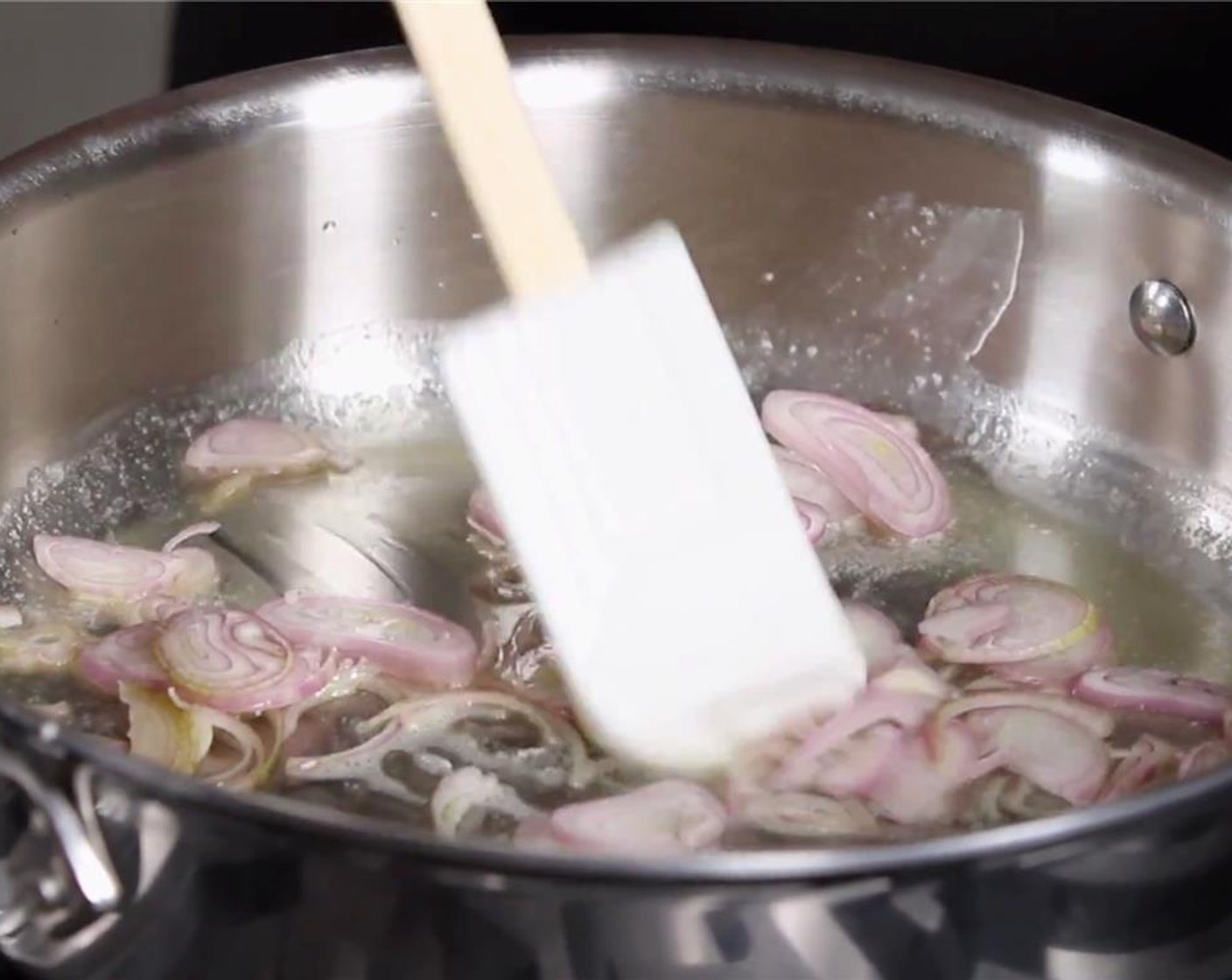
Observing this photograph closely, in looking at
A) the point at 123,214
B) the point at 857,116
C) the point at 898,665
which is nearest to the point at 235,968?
the point at 898,665

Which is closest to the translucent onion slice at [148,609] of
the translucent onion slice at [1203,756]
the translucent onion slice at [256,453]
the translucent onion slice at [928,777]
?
the translucent onion slice at [256,453]

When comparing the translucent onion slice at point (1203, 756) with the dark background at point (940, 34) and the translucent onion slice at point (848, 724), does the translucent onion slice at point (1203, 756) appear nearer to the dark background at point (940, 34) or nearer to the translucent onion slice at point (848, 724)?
the translucent onion slice at point (848, 724)

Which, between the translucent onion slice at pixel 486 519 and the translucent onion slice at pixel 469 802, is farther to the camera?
the translucent onion slice at pixel 486 519

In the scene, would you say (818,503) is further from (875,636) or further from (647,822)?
(647,822)

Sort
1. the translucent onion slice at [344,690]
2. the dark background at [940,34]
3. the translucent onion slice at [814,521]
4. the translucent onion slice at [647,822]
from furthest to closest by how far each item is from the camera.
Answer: the dark background at [940,34] → the translucent onion slice at [814,521] → the translucent onion slice at [344,690] → the translucent onion slice at [647,822]

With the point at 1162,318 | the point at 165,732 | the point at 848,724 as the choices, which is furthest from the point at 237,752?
the point at 1162,318

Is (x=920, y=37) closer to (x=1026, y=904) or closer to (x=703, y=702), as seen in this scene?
(x=703, y=702)

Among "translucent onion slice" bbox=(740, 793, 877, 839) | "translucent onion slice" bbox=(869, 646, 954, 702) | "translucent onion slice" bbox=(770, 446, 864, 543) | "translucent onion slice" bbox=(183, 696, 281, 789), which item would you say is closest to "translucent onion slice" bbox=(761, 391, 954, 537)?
"translucent onion slice" bbox=(770, 446, 864, 543)
